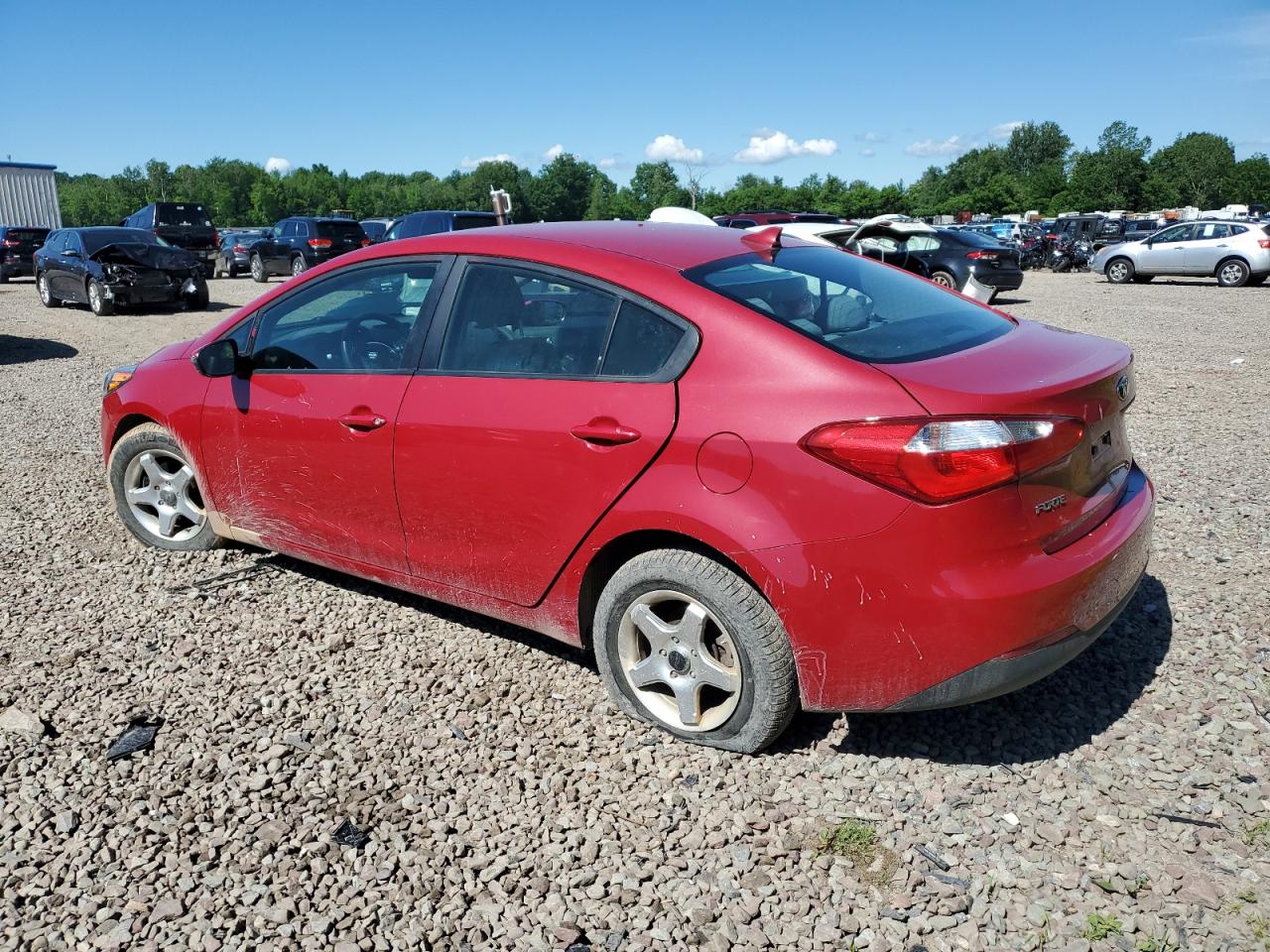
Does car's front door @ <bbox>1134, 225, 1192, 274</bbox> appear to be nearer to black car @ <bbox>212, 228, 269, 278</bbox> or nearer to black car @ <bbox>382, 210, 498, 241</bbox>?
black car @ <bbox>382, 210, 498, 241</bbox>

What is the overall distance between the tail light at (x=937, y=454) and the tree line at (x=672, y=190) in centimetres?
8509

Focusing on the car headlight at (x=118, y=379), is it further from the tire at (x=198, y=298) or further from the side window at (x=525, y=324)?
the tire at (x=198, y=298)

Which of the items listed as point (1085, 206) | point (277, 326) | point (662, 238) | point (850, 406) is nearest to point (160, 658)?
point (277, 326)

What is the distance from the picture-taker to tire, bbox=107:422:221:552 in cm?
480

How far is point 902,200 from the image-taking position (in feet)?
297

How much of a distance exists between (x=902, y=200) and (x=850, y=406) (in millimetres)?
94845

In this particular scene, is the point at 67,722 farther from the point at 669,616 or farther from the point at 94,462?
the point at 94,462

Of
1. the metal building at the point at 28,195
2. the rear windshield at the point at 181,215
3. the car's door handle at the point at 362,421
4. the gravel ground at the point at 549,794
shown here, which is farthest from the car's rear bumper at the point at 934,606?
the metal building at the point at 28,195

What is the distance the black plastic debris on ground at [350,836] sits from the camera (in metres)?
2.79

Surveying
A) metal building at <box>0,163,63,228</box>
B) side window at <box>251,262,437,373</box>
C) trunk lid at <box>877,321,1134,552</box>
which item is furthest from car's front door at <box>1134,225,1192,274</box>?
metal building at <box>0,163,63,228</box>

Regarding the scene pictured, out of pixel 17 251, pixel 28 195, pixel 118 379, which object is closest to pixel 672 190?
pixel 28 195

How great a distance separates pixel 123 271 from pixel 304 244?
7763 mm

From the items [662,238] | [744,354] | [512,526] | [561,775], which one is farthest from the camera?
[662,238]

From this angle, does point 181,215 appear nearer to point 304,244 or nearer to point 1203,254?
point 304,244
